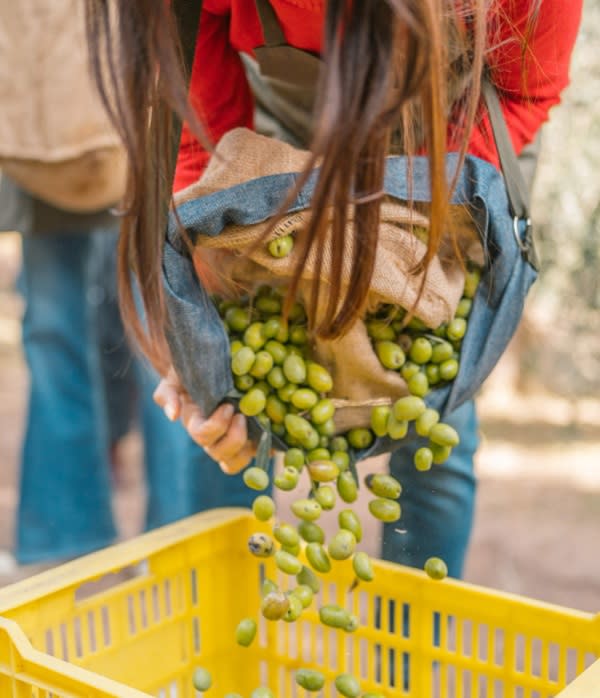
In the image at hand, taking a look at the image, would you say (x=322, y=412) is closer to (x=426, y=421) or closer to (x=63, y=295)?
(x=426, y=421)

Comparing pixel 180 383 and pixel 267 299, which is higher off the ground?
pixel 267 299

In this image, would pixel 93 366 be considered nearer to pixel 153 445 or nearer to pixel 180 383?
pixel 153 445

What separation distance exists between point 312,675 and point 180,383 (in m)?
0.41

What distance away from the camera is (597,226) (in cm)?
264

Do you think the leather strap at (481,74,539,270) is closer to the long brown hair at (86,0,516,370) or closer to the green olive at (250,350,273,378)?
the long brown hair at (86,0,516,370)

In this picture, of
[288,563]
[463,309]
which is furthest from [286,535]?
[463,309]

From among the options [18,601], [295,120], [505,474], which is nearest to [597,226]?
[505,474]

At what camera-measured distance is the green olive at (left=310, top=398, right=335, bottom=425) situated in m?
1.15

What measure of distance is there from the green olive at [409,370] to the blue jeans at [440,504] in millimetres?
205

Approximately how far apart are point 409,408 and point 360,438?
0.10 meters

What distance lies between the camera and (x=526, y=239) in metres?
1.19

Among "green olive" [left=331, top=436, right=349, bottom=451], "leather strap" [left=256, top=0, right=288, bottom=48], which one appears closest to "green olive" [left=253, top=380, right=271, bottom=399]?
"green olive" [left=331, top=436, right=349, bottom=451]

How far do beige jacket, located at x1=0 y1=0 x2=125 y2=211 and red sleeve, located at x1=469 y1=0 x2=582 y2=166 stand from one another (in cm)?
109

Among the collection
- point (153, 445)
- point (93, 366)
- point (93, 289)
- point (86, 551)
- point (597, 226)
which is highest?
point (597, 226)
